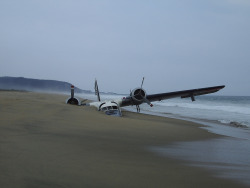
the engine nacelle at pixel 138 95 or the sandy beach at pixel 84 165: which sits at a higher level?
the engine nacelle at pixel 138 95

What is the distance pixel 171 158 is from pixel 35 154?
2227 millimetres

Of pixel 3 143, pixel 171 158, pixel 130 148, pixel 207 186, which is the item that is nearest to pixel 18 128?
pixel 3 143

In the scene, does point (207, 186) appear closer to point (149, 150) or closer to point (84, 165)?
point (84, 165)

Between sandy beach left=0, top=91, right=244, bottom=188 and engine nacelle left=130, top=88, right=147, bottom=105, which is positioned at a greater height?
engine nacelle left=130, top=88, right=147, bottom=105

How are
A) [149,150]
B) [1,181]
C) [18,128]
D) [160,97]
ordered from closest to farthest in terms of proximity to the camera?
[1,181] → [149,150] → [18,128] → [160,97]

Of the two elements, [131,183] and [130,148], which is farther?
[130,148]

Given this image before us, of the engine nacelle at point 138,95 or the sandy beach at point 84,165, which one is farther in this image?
the engine nacelle at point 138,95

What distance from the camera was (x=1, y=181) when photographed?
7.32ft

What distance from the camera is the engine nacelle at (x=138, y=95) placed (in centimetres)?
1850

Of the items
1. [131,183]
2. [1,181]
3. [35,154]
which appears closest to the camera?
[1,181]

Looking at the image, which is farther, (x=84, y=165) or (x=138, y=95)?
(x=138, y=95)

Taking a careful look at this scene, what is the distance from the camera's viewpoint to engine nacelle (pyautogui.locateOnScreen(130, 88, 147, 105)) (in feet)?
60.7

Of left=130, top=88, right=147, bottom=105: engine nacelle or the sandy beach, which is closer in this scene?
the sandy beach

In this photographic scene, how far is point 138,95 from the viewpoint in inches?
733
